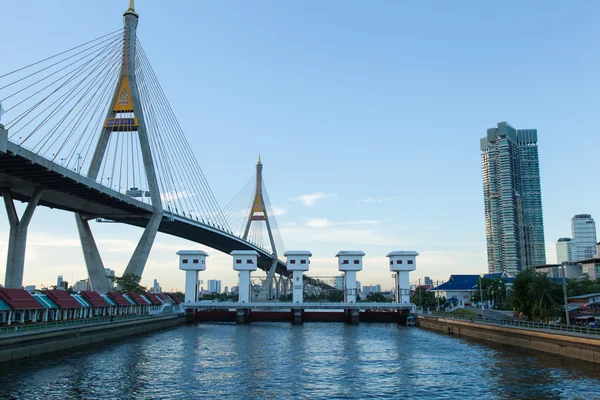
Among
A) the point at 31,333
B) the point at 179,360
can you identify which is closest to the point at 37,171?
the point at 31,333

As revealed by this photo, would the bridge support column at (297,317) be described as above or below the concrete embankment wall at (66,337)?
below

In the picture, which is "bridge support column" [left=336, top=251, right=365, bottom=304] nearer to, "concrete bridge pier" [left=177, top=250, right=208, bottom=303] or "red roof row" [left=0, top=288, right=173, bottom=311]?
"concrete bridge pier" [left=177, top=250, right=208, bottom=303]

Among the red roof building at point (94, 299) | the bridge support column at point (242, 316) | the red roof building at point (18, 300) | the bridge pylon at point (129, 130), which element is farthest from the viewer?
the bridge support column at point (242, 316)

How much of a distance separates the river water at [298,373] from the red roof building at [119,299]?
17506mm

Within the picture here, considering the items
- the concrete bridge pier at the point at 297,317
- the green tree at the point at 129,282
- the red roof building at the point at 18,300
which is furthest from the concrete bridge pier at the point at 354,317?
the red roof building at the point at 18,300

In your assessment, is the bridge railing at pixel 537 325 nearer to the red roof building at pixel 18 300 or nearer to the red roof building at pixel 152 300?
the red roof building at pixel 18 300

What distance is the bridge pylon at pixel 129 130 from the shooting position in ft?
203

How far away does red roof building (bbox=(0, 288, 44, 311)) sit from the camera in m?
40.9

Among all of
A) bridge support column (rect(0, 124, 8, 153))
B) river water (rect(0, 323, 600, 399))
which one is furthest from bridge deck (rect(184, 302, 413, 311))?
bridge support column (rect(0, 124, 8, 153))

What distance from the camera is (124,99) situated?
207ft

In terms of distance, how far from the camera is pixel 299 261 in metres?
86.4

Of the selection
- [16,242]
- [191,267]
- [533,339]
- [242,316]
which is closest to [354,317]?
[242,316]

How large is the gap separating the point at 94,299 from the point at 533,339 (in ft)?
150

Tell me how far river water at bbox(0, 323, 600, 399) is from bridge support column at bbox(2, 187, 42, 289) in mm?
11638
